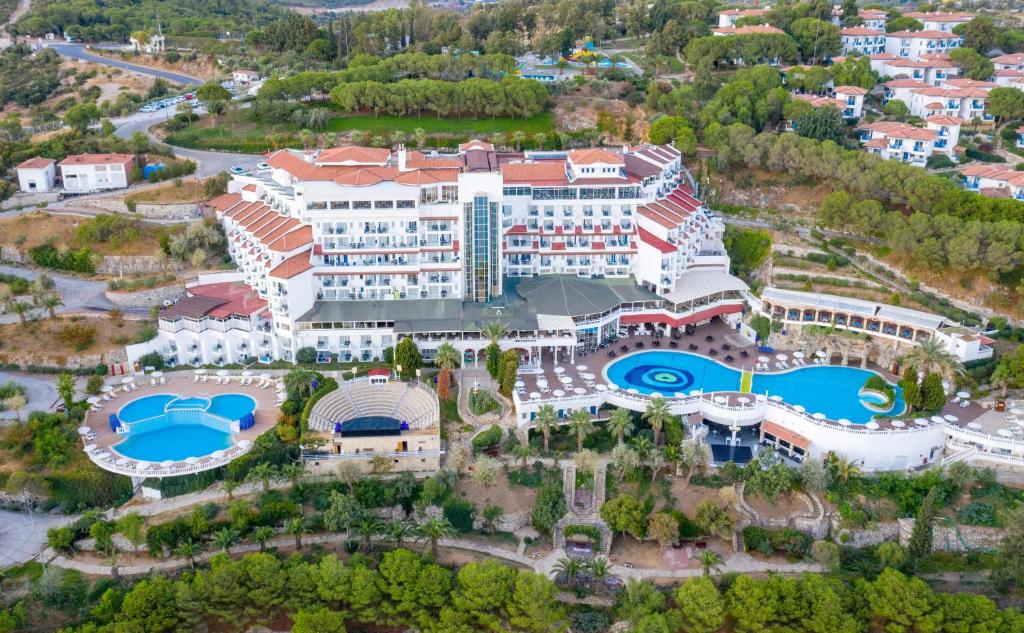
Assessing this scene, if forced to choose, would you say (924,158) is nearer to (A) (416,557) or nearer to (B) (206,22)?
(A) (416,557)

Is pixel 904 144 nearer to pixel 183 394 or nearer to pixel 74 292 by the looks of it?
pixel 183 394

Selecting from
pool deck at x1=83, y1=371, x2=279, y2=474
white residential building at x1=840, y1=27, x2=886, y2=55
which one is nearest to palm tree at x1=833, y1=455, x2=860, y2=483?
pool deck at x1=83, y1=371, x2=279, y2=474

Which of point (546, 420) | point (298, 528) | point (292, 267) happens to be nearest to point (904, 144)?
point (546, 420)

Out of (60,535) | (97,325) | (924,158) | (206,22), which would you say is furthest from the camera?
(206,22)

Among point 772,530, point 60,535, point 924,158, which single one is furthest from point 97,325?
point 924,158

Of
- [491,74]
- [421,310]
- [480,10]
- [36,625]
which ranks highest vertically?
[480,10]

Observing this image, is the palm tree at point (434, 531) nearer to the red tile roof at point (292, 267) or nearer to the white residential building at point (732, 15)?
the red tile roof at point (292, 267)

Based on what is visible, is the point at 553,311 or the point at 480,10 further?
the point at 480,10

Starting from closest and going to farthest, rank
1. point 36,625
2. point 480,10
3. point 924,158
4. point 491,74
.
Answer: point 36,625 → point 924,158 → point 491,74 → point 480,10
